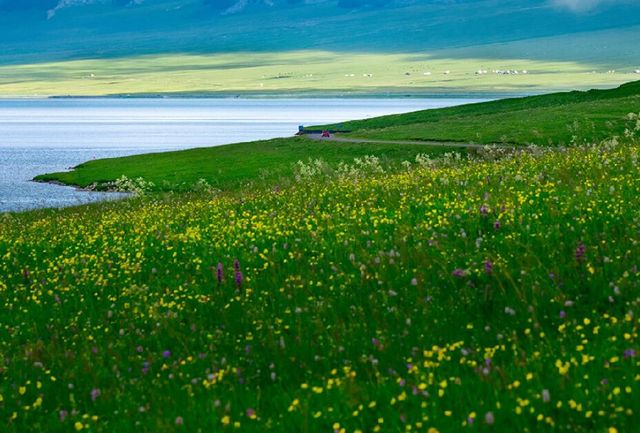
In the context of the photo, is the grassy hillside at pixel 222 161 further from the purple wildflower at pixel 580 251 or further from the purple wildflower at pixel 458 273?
the purple wildflower at pixel 580 251

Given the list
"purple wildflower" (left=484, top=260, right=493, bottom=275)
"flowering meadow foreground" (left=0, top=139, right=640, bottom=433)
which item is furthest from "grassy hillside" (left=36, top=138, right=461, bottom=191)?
"purple wildflower" (left=484, top=260, right=493, bottom=275)

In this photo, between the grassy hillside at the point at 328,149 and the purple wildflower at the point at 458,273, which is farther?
the grassy hillside at the point at 328,149

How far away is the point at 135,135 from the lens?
191000 mm

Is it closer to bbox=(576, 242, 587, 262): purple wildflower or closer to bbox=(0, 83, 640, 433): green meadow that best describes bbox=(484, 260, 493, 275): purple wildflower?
bbox=(0, 83, 640, 433): green meadow

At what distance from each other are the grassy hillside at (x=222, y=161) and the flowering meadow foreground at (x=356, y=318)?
154 ft

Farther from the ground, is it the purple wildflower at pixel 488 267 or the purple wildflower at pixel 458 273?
the purple wildflower at pixel 488 267

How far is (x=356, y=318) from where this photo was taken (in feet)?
35.0

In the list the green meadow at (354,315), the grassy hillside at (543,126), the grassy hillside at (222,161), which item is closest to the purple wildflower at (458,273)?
the green meadow at (354,315)

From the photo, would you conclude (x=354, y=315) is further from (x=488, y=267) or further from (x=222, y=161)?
(x=222, y=161)

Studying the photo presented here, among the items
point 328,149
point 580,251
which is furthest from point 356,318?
point 328,149

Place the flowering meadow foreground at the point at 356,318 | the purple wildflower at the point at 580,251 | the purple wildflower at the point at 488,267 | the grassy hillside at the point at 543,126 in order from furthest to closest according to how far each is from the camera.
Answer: the grassy hillside at the point at 543,126, the purple wildflower at the point at 488,267, the purple wildflower at the point at 580,251, the flowering meadow foreground at the point at 356,318

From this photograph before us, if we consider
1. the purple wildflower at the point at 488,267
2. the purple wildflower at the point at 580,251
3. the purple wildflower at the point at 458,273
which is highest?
the purple wildflower at the point at 580,251

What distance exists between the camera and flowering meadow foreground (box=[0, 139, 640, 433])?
777 cm

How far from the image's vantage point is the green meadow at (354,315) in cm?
779
